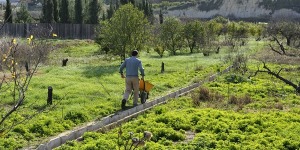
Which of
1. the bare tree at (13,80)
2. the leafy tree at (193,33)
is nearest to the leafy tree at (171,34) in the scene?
the leafy tree at (193,33)

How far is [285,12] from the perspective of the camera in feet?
431

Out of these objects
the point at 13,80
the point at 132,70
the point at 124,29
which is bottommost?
the point at 132,70

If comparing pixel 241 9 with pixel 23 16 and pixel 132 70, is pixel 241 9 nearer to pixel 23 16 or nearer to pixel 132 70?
pixel 23 16

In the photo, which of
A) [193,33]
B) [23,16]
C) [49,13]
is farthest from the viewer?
[23,16]

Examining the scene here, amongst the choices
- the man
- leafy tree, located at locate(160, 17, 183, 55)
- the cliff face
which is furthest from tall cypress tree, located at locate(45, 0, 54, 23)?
the cliff face

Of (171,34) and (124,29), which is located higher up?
(124,29)

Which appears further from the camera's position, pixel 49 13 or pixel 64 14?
pixel 64 14

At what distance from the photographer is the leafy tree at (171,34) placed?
45844 millimetres

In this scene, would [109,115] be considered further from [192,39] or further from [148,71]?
[192,39]

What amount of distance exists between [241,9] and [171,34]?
97849 mm

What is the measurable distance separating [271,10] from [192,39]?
91.0 metres

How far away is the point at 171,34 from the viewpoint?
4581 cm

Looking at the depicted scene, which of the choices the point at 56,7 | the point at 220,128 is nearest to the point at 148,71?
the point at 220,128

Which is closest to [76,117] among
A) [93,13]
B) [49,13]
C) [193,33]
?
[193,33]
